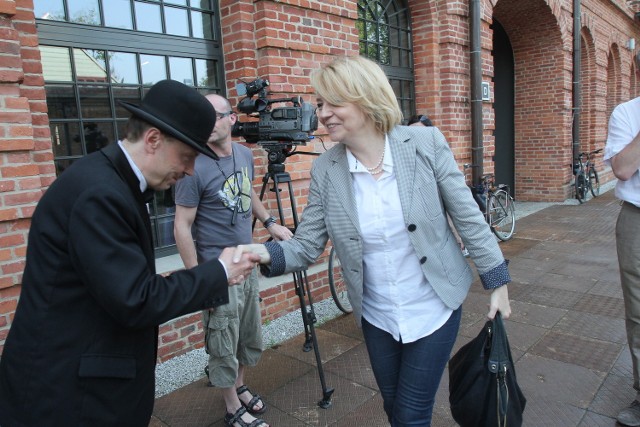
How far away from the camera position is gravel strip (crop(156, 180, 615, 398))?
3.52 meters

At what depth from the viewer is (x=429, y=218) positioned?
193 centimetres

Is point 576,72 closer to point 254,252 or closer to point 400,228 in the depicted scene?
point 400,228

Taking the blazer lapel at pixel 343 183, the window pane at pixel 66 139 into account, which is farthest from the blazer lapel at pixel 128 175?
the window pane at pixel 66 139

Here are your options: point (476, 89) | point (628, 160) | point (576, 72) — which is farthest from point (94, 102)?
point (576, 72)

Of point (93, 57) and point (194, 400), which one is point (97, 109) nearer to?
point (93, 57)

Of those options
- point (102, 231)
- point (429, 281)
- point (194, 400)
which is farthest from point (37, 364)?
point (194, 400)

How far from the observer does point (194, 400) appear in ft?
10.8

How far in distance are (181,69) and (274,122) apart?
5.39 feet

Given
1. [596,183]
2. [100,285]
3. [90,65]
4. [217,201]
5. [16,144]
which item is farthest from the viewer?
[596,183]

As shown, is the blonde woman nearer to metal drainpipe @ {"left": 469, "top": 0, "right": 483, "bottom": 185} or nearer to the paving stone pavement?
the paving stone pavement

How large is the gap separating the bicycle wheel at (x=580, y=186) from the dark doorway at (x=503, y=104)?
54.0 inches

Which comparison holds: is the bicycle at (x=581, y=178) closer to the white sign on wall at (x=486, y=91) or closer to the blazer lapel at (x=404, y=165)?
the white sign on wall at (x=486, y=91)

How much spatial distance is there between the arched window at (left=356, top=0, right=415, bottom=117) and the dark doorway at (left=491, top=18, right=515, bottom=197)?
5.10m

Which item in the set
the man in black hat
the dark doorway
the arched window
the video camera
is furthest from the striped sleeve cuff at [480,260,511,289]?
the dark doorway
